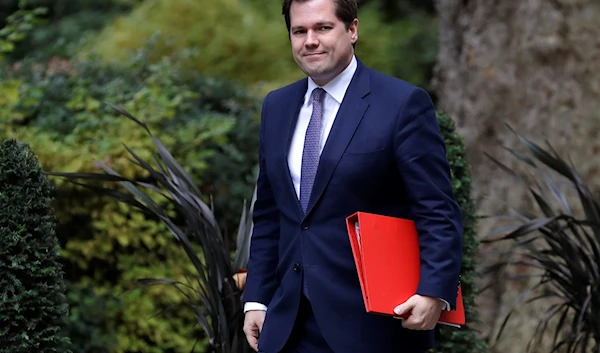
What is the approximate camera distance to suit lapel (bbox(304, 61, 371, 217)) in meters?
2.85

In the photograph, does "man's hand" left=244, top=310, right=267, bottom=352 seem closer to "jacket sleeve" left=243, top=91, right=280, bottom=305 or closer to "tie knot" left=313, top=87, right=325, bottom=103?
"jacket sleeve" left=243, top=91, right=280, bottom=305

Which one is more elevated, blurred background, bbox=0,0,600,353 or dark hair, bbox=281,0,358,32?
dark hair, bbox=281,0,358,32

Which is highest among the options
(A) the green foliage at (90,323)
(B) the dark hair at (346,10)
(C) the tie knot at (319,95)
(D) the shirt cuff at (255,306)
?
(B) the dark hair at (346,10)

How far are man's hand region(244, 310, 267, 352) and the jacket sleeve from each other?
0.14ft

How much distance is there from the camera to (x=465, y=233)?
171 inches

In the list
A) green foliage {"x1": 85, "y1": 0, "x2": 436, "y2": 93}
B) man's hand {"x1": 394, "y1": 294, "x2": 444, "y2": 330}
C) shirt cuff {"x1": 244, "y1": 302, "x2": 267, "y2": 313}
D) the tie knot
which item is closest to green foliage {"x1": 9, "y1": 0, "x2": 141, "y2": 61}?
green foliage {"x1": 85, "y1": 0, "x2": 436, "y2": 93}

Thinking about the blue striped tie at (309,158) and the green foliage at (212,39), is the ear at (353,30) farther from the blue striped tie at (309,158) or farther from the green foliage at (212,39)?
the green foliage at (212,39)

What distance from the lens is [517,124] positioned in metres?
6.88

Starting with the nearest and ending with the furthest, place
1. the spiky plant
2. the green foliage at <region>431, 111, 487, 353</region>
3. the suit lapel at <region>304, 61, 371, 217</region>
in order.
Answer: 1. the suit lapel at <region>304, 61, 371, 217</region>
2. the spiky plant
3. the green foliage at <region>431, 111, 487, 353</region>

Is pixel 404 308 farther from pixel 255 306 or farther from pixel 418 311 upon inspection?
pixel 255 306

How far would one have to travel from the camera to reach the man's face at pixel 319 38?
287cm

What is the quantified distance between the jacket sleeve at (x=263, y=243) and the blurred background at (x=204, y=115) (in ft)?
5.28

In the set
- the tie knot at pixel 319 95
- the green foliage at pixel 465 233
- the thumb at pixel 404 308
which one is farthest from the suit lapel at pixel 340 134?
the green foliage at pixel 465 233

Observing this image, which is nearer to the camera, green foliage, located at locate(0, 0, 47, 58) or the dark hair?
the dark hair
